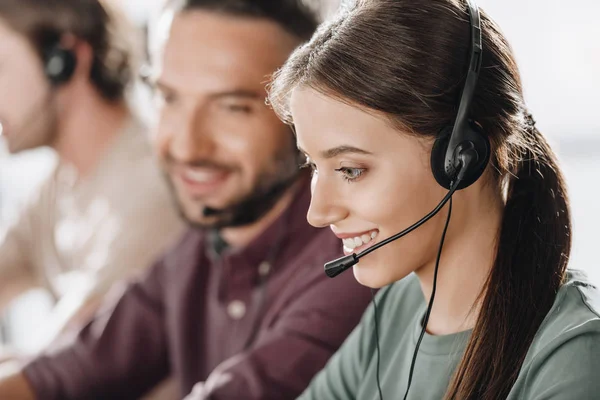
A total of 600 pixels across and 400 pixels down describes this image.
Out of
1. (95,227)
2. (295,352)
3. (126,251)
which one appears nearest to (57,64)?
(95,227)

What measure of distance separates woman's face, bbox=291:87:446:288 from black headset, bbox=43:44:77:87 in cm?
128

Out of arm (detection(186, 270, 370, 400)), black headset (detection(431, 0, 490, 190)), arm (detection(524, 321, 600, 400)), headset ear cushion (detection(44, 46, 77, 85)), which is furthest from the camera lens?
headset ear cushion (detection(44, 46, 77, 85))

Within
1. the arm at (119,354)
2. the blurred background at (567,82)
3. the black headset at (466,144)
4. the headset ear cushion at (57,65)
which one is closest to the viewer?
the black headset at (466,144)

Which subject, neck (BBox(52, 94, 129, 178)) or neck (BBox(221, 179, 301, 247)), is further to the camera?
neck (BBox(52, 94, 129, 178))

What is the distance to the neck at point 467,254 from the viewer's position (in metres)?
0.94

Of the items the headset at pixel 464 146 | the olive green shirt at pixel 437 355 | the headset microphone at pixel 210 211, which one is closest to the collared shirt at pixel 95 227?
the headset microphone at pixel 210 211

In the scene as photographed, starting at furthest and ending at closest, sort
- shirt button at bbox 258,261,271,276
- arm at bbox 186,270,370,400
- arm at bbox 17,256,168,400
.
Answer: arm at bbox 17,256,168,400
shirt button at bbox 258,261,271,276
arm at bbox 186,270,370,400

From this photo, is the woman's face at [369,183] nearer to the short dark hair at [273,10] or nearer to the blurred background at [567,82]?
Result: the short dark hair at [273,10]

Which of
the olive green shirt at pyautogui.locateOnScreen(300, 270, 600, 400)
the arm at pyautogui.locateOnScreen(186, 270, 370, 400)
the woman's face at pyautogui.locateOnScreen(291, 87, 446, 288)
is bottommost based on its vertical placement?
the arm at pyautogui.locateOnScreen(186, 270, 370, 400)

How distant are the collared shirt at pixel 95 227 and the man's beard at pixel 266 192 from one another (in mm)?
358

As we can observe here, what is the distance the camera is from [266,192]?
153 cm

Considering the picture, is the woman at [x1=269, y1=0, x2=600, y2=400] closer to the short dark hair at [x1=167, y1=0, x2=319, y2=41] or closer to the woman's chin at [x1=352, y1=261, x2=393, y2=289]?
the woman's chin at [x1=352, y1=261, x2=393, y2=289]

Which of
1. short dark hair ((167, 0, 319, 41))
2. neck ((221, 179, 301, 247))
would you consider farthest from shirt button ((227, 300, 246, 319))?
short dark hair ((167, 0, 319, 41))

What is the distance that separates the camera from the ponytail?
87cm
